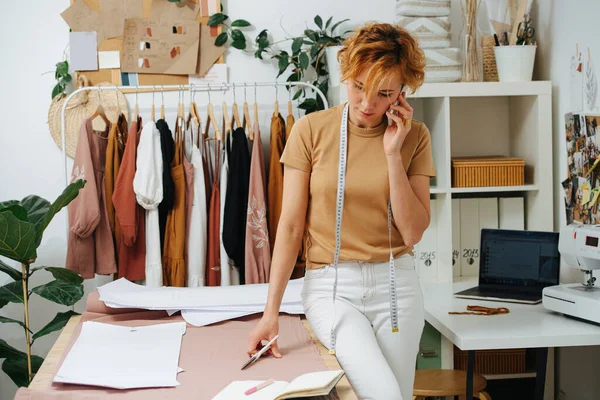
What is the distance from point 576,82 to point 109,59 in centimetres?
208

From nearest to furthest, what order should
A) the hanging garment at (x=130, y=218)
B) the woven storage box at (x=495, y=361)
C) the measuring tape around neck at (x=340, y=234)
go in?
the measuring tape around neck at (x=340, y=234) < the hanging garment at (x=130, y=218) < the woven storage box at (x=495, y=361)

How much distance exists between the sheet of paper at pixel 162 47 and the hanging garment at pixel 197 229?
522 millimetres

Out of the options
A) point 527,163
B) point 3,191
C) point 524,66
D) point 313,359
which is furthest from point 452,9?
point 3,191

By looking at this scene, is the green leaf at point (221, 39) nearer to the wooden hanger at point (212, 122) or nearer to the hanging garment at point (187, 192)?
the wooden hanger at point (212, 122)

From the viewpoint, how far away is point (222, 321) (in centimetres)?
254

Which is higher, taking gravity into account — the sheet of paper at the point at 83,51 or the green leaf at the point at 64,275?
the sheet of paper at the point at 83,51

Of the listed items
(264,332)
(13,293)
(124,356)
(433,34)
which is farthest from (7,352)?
(433,34)

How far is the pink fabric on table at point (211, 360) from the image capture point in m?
1.76

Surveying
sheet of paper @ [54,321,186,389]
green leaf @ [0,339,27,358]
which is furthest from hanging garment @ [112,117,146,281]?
sheet of paper @ [54,321,186,389]

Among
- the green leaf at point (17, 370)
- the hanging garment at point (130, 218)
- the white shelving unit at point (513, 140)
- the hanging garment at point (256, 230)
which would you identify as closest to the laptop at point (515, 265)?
the white shelving unit at point (513, 140)

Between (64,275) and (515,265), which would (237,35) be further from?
(515,265)

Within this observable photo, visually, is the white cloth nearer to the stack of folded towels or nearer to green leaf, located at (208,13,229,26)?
the stack of folded towels

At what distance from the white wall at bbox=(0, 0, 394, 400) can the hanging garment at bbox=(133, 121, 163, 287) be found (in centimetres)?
43

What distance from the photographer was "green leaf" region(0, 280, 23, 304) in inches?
111
